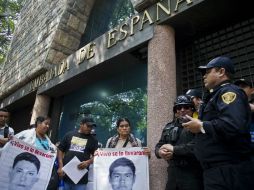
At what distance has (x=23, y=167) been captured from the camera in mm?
3820

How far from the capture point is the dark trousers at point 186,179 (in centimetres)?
262

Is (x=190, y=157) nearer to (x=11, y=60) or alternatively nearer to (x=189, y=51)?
(x=189, y=51)

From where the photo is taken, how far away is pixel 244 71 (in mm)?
4148

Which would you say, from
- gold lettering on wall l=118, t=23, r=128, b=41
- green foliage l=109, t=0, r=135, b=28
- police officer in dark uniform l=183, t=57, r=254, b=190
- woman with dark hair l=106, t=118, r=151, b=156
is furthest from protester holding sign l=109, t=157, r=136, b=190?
green foliage l=109, t=0, r=135, b=28

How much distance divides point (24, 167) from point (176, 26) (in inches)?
129

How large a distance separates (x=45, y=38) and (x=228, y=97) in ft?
23.7

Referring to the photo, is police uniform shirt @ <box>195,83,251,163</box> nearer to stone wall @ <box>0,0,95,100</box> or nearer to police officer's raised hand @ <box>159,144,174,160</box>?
police officer's raised hand @ <box>159,144,174,160</box>

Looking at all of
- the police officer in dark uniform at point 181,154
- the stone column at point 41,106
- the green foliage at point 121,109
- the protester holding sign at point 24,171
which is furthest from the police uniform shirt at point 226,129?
the stone column at point 41,106

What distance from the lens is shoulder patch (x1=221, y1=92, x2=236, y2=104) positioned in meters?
2.08

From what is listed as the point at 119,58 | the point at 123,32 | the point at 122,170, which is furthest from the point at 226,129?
the point at 119,58

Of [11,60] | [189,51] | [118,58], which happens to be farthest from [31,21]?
[189,51]

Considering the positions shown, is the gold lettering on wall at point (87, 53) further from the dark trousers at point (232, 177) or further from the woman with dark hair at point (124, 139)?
the dark trousers at point (232, 177)

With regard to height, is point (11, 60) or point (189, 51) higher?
point (11, 60)

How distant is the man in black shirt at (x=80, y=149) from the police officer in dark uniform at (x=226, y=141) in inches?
94.7
